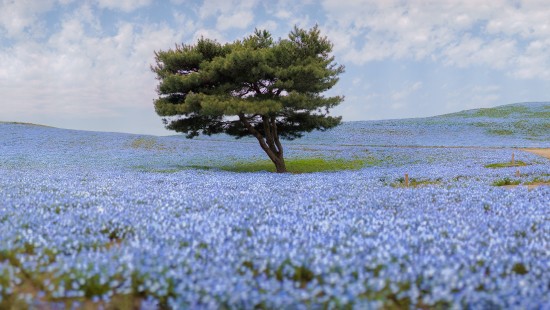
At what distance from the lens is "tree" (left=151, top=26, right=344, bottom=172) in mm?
21594

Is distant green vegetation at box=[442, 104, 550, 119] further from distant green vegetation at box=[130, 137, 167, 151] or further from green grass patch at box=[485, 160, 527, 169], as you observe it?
distant green vegetation at box=[130, 137, 167, 151]

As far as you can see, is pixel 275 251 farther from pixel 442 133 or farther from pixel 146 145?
pixel 442 133

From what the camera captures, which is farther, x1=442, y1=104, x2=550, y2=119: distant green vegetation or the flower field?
x1=442, y1=104, x2=550, y2=119: distant green vegetation

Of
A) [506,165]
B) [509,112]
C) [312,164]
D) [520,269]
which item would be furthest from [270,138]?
[509,112]

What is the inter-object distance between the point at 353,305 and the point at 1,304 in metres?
2.88

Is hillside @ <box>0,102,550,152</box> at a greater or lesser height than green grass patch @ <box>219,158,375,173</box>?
greater

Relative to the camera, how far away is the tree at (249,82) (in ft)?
70.8

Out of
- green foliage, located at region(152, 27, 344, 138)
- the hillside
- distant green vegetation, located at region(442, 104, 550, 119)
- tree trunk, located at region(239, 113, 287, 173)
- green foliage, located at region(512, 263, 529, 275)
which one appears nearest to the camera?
green foliage, located at region(512, 263, 529, 275)

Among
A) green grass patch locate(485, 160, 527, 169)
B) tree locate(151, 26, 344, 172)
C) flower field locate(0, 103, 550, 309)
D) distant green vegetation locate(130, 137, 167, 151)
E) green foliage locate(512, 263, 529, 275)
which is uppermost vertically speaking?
tree locate(151, 26, 344, 172)

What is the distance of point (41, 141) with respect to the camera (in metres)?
44.2

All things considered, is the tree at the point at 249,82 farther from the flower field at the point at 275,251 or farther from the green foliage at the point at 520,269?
the green foliage at the point at 520,269

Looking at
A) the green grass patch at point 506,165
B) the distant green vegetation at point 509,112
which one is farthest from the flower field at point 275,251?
the distant green vegetation at point 509,112

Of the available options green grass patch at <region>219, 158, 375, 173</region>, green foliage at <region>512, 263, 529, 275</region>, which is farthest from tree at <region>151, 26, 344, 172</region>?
green foliage at <region>512, 263, 529, 275</region>

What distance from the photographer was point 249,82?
77.4ft
